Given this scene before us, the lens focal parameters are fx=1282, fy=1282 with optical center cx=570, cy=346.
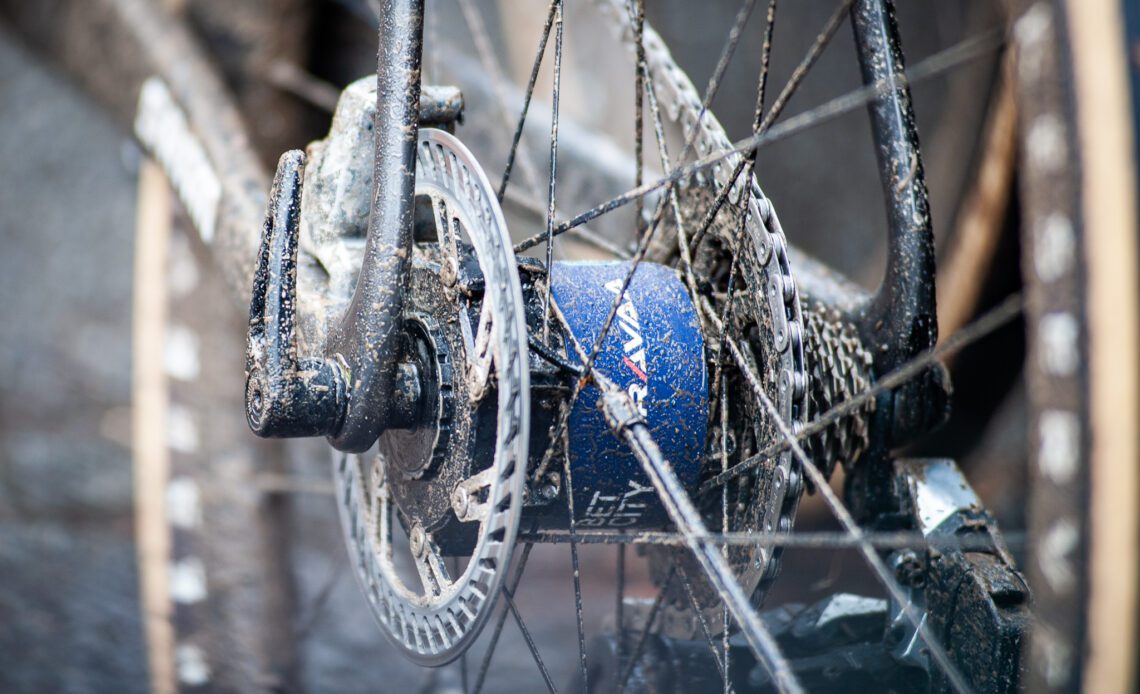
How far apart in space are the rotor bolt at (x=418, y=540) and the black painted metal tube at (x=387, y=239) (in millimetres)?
75

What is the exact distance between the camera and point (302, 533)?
7.18 ft

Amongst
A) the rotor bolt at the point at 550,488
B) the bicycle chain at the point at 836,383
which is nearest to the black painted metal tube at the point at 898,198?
the bicycle chain at the point at 836,383

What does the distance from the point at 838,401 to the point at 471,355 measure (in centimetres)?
27

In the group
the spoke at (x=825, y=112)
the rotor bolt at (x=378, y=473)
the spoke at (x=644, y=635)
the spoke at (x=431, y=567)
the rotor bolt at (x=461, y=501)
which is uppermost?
the spoke at (x=825, y=112)

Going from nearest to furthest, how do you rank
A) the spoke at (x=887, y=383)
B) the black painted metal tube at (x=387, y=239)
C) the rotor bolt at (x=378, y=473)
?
1. the spoke at (x=887, y=383)
2. the black painted metal tube at (x=387, y=239)
3. the rotor bolt at (x=378, y=473)

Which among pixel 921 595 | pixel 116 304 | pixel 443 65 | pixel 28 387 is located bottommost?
pixel 921 595

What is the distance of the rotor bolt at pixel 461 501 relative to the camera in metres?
0.79

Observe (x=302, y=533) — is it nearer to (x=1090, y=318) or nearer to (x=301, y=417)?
(x=301, y=417)

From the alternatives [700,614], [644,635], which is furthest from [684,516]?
[644,635]

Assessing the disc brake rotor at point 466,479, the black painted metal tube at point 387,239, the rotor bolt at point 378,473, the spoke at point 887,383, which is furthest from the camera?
the rotor bolt at point 378,473

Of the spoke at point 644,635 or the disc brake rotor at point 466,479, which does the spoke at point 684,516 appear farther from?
the spoke at point 644,635

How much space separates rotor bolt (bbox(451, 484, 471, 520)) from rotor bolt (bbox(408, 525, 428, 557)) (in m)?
0.07

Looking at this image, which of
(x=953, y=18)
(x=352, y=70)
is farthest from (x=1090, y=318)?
(x=352, y=70)

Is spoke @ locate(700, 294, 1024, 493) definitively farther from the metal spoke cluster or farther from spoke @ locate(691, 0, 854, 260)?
spoke @ locate(691, 0, 854, 260)
